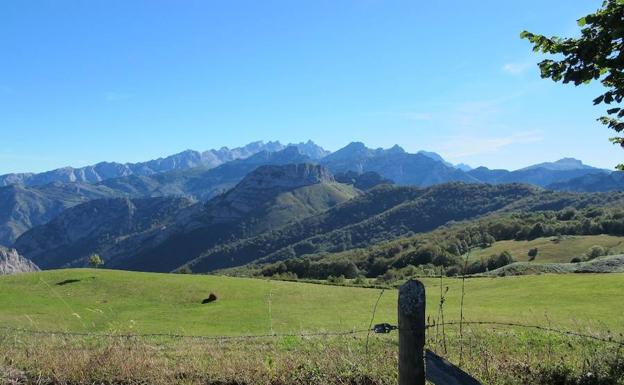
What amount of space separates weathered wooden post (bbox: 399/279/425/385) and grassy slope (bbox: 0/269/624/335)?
14.4 m

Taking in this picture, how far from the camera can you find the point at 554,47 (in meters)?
8.80

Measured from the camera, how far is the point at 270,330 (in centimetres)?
2273

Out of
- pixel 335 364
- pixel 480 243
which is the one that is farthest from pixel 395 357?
pixel 480 243

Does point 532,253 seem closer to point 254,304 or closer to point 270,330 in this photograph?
point 254,304

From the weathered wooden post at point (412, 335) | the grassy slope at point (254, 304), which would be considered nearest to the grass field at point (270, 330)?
the grassy slope at point (254, 304)

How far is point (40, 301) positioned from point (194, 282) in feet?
36.6

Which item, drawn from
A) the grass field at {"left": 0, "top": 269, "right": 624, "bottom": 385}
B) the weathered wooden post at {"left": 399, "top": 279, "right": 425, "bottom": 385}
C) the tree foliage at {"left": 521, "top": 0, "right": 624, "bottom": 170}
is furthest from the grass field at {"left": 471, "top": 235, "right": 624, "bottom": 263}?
the weathered wooden post at {"left": 399, "top": 279, "right": 425, "bottom": 385}

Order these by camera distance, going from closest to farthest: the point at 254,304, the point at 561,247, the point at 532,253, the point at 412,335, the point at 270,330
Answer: the point at 412,335
the point at 270,330
the point at 254,304
the point at 532,253
the point at 561,247

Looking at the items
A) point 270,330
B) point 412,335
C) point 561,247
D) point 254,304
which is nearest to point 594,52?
point 412,335

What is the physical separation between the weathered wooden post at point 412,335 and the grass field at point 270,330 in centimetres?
273

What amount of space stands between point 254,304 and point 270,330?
10146 mm

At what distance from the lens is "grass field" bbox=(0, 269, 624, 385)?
9023 millimetres

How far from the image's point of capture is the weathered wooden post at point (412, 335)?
239 inches

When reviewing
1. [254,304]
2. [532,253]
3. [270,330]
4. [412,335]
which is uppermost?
[412,335]
